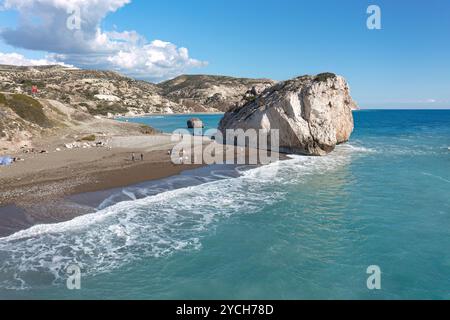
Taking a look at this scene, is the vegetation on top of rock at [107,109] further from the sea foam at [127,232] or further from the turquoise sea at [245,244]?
the sea foam at [127,232]

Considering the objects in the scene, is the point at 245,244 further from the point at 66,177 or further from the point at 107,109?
the point at 107,109

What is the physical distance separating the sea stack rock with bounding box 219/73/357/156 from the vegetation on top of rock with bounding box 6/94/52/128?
96.6 feet

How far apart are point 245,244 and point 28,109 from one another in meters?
45.9

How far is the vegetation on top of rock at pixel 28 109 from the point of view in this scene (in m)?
48.1

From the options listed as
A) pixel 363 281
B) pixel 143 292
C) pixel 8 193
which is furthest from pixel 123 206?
pixel 363 281

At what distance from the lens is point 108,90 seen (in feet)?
529

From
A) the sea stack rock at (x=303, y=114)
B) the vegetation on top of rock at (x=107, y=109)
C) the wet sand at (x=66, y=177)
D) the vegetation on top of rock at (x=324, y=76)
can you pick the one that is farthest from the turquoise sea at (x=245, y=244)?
the vegetation on top of rock at (x=107, y=109)

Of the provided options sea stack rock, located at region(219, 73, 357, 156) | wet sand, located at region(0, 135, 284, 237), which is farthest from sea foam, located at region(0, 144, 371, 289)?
sea stack rock, located at region(219, 73, 357, 156)

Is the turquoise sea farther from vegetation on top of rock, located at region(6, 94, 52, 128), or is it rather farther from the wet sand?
vegetation on top of rock, located at region(6, 94, 52, 128)

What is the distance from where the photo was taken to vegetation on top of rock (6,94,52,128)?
48.1 meters

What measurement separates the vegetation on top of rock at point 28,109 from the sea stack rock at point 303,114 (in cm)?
2946

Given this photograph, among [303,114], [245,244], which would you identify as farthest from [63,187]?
[303,114]

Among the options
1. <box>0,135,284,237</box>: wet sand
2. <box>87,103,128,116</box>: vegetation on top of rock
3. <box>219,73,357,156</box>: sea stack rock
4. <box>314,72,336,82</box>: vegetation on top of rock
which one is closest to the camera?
<box>0,135,284,237</box>: wet sand

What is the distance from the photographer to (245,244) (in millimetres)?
16281
